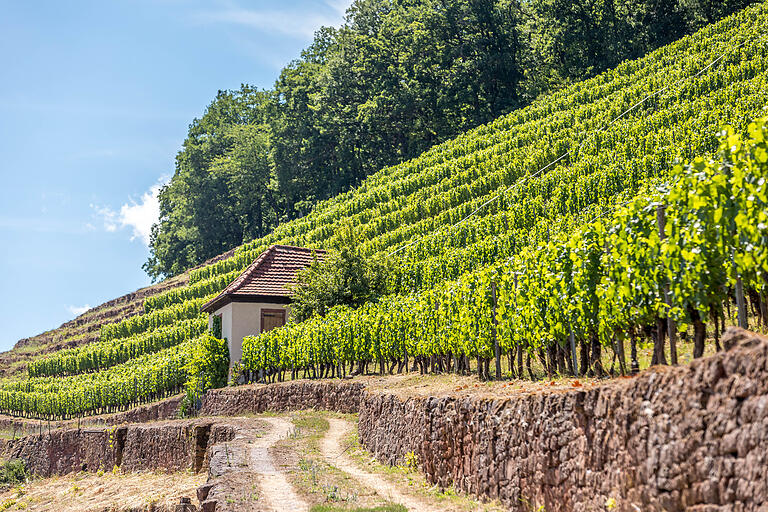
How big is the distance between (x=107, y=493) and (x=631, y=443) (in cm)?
1528

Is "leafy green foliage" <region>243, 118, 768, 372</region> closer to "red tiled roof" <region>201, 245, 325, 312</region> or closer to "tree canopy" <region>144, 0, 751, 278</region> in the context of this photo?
"red tiled roof" <region>201, 245, 325, 312</region>

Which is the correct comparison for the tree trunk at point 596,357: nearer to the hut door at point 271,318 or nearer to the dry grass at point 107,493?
the dry grass at point 107,493

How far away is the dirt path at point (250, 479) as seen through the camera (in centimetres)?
866

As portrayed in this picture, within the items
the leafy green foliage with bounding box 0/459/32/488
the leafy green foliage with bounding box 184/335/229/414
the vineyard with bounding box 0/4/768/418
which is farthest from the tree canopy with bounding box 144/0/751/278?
the leafy green foliage with bounding box 0/459/32/488

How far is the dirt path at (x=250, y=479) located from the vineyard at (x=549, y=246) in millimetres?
4174

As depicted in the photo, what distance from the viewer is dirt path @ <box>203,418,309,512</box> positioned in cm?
866

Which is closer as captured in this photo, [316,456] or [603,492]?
[603,492]

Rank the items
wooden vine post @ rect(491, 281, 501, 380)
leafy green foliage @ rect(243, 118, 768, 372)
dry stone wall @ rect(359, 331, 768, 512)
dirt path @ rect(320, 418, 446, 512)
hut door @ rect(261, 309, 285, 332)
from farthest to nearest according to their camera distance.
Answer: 1. hut door @ rect(261, 309, 285, 332)
2. wooden vine post @ rect(491, 281, 501, 380)
3. dirt path @ rect(320, 418, 446, 512)
4. leafy green foliage @ rect(243, 118, 768, 372)
5. dry stone wall @ rect(359, 331, 768, 512)

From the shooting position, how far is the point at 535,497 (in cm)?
673

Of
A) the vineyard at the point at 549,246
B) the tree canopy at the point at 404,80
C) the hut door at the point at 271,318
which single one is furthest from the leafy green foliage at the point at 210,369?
the tree canopy at the point at 404,80

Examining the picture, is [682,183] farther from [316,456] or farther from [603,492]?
[316,456]

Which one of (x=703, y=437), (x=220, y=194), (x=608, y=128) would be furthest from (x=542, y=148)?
(x=220, y=194)

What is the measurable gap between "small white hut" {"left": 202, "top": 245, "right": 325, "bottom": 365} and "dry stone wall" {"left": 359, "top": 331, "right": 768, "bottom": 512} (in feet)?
58.1

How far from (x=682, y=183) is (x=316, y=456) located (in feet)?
28.2
